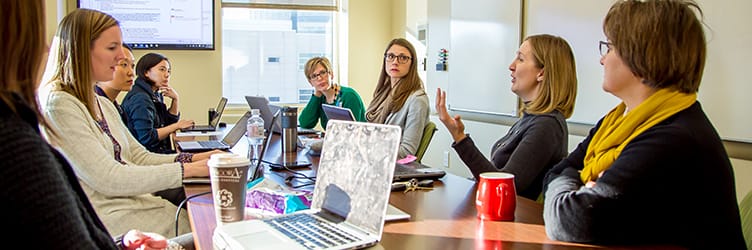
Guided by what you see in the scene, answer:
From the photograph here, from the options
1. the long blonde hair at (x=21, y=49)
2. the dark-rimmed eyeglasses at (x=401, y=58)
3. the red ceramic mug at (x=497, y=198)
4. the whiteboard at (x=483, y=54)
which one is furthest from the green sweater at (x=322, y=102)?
the long blonde hair at (x=21, y=49)

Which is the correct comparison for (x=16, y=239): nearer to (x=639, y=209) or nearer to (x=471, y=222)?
(x=471, y=222)

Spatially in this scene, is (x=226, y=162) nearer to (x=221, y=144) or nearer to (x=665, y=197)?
(x=665, y=197)

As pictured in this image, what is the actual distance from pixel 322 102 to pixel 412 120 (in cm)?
137

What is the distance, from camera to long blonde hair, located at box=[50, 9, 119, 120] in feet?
5.40

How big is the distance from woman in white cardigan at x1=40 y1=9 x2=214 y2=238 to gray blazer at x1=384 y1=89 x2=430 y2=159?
1158 mm

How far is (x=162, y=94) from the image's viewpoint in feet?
13.6

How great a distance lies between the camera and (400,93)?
3.01 metres

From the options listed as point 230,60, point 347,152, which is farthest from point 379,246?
point 230,60

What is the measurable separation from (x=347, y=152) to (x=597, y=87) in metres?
2.29

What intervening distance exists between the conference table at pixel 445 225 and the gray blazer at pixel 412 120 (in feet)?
3.11

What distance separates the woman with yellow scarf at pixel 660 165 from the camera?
3.75 ft

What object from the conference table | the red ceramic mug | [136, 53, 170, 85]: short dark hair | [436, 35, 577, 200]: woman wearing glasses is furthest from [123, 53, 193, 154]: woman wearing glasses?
the red ceramic mug

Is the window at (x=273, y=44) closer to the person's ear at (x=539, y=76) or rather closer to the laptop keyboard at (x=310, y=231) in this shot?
the person's ear at (x=539, y=76)

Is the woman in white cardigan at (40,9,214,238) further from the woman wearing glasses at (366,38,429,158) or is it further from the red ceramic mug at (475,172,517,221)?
the woman wearing glasses at (366,38,429,158)
